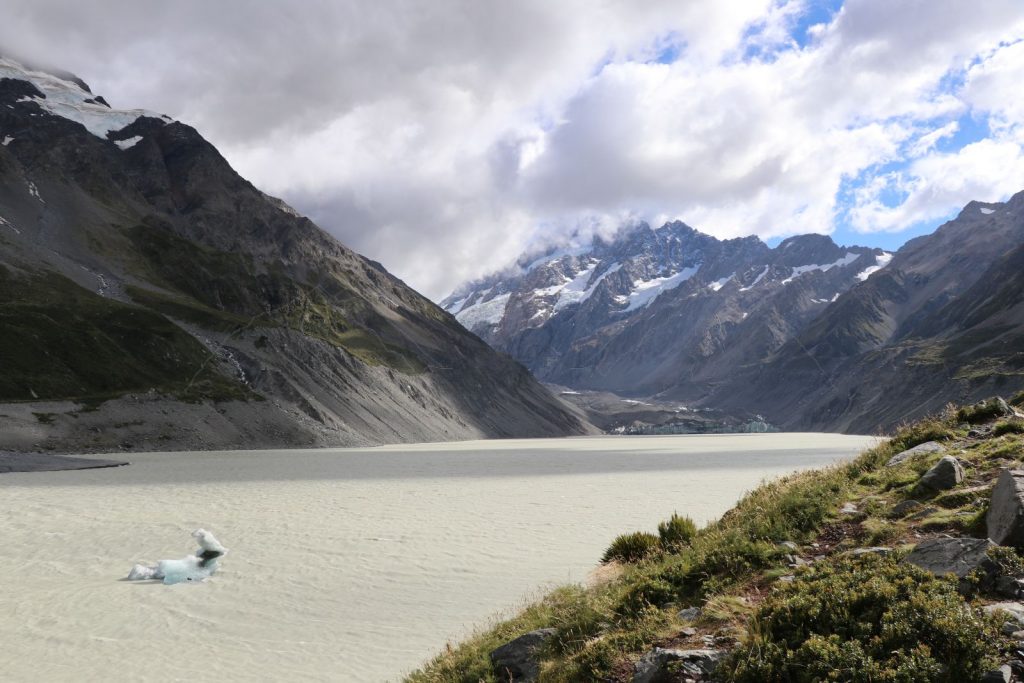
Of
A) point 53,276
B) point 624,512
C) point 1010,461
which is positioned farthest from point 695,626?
point 53,276

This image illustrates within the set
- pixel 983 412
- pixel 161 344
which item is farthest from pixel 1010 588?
pixel 161 344

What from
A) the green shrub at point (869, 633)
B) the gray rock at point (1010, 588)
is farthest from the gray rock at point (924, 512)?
the gray rock at point (1010, 588)

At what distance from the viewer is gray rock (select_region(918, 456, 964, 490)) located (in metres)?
13.0

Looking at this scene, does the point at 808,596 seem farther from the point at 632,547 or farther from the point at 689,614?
the point at 632,547

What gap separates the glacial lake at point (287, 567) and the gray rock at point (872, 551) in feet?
29.4

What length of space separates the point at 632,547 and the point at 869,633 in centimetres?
945

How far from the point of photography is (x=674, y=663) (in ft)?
29.0

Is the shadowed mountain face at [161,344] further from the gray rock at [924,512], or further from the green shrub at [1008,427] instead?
the green shrub at [1008,427]

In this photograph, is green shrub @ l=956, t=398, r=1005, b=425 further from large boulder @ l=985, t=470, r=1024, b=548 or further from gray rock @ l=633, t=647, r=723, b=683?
gray rock @ l=633, t=647, r=723, b=683

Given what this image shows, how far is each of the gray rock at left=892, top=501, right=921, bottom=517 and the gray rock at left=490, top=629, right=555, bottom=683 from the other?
21.5ft

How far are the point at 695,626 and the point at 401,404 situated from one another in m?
162

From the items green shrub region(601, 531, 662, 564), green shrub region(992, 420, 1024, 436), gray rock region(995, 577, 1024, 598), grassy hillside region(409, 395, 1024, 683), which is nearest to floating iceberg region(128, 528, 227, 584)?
grassy hillside region(409, 395, 1024, 683)

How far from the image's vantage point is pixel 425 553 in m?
26.3

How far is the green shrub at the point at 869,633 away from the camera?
292 inches
